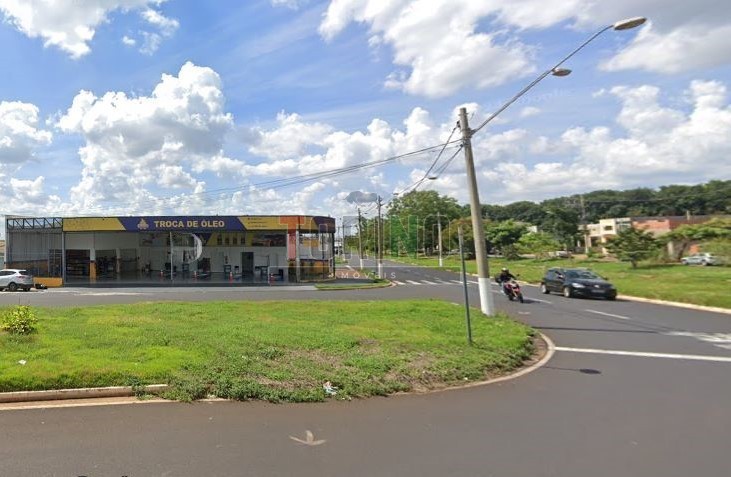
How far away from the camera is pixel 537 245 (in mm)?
65062

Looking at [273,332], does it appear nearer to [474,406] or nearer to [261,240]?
[474,406]

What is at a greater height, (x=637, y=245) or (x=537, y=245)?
(x=537, y=245)

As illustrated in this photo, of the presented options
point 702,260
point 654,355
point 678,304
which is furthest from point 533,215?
point 654,355

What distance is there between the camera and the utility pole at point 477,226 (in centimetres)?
1400

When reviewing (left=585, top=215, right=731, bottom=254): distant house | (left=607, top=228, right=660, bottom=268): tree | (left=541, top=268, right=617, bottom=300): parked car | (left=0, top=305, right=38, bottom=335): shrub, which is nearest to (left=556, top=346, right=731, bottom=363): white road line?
(left=0, top=305, right=38, bottom=335): shrub

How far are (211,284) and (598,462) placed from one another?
30757mm

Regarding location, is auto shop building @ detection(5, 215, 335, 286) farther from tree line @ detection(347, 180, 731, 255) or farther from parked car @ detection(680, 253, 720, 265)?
parked car @ detection(680, 253, 720, 265)

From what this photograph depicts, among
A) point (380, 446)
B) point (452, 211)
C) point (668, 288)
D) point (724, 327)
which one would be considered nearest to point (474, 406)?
point (380, 446)

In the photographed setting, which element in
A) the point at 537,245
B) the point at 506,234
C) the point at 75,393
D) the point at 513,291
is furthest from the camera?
the point at 506,234

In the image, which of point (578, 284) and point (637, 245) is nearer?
point (578, 284)

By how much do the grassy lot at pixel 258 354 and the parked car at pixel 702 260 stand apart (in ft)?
138

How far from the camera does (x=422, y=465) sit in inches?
183

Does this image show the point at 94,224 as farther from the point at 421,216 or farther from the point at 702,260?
the point at 421,216

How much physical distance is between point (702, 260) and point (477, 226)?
4437cm
